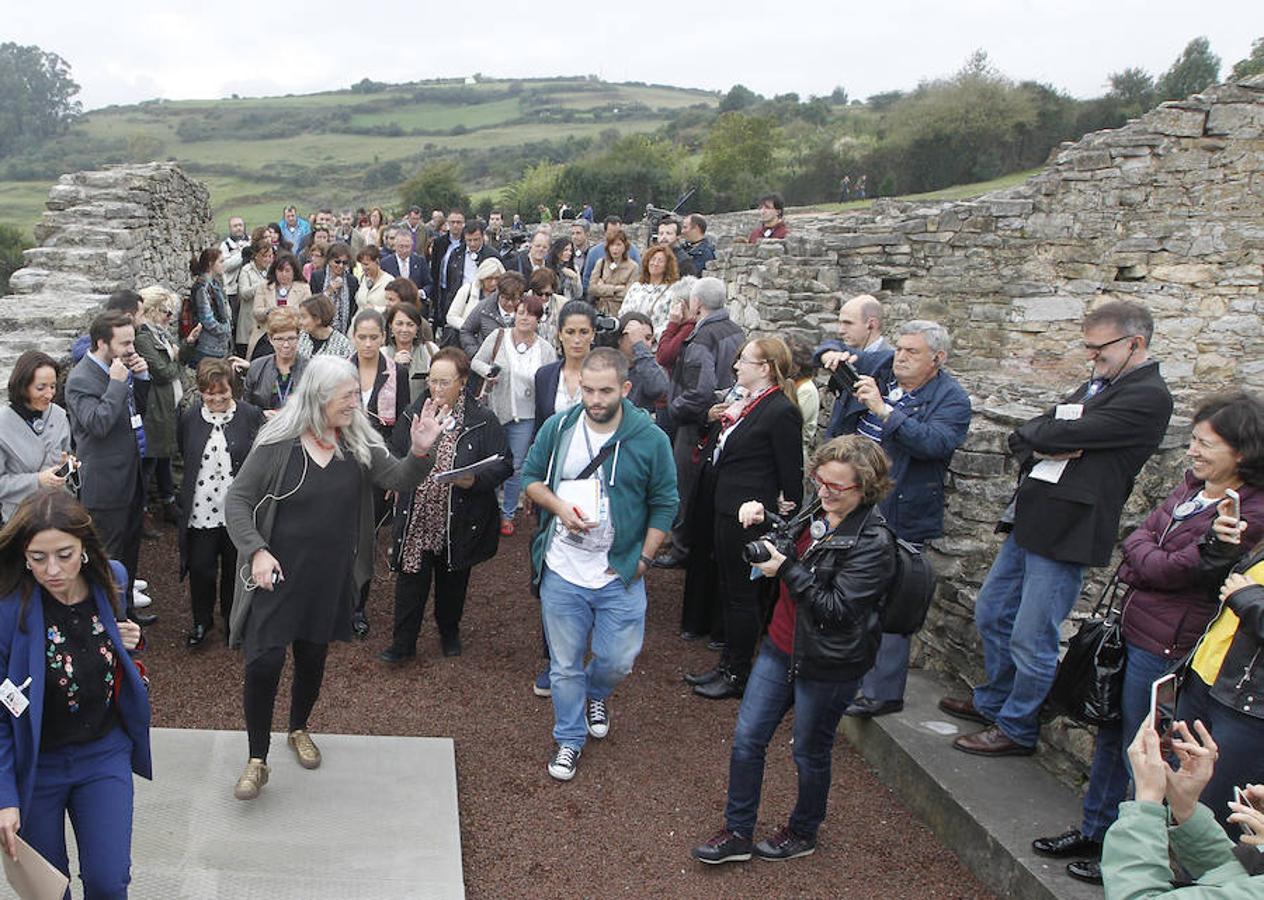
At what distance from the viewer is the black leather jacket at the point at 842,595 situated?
3.73 metres

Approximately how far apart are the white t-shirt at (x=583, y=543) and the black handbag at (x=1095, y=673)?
202cm

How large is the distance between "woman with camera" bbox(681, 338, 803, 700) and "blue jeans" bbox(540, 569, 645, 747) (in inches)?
33.5

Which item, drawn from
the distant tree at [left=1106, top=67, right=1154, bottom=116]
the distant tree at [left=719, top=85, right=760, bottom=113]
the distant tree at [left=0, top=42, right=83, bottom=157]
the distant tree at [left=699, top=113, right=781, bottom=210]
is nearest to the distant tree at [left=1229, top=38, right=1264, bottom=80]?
the distant tree at [left=1106, top=67, right=1154, bottom=116]

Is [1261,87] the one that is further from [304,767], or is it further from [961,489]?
[304,767]

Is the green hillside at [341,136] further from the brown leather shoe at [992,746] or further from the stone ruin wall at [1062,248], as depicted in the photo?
the brown leather shoe at [992,746]

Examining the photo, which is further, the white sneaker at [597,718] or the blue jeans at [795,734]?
the white sneaker at [597,718]

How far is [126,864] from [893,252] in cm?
874

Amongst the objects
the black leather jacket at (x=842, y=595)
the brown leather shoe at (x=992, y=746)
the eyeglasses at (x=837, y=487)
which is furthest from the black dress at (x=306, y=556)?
the brown leather shoe at (x=992, y=746)

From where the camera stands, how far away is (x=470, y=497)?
564 centimetres

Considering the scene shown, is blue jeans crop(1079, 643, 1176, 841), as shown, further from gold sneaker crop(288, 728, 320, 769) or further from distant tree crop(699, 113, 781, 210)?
distant tree crop(699, 113, 781, 210)

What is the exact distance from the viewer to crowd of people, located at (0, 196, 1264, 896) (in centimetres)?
315

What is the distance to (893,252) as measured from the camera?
32.9 ft

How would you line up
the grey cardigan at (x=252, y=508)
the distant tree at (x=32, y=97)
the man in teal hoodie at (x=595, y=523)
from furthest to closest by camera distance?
1. the distant tree at (x=32, y=97)
2. the man in teal hoodie at (x=595, y=523)
3. the grey cardigan at (x=252, y=508)

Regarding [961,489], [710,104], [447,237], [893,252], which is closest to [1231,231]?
[893,252]
